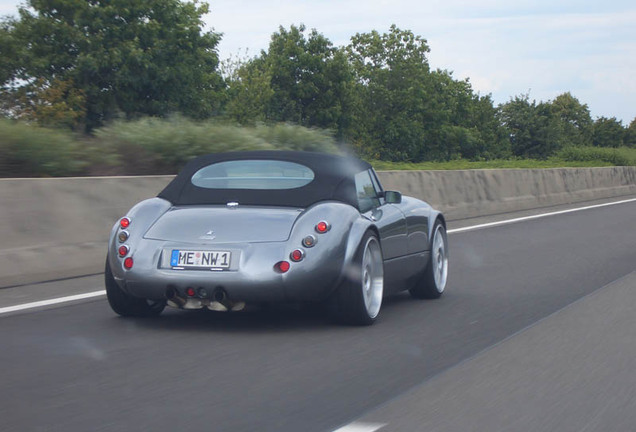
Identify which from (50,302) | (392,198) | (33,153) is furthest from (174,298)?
(33,153)

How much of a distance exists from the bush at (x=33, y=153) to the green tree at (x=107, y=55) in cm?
4097

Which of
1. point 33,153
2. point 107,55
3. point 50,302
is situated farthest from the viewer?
point 107,55

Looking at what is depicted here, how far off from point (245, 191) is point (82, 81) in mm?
49362

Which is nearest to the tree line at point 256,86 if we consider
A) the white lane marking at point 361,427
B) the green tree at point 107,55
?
the green tree at point 107,55

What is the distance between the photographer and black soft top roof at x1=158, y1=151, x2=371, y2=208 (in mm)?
7117

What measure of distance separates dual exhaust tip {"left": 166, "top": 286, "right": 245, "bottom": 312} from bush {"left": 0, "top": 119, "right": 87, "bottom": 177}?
5.54 m

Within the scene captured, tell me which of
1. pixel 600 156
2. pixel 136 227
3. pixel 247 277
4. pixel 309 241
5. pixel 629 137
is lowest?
pixel 629 137

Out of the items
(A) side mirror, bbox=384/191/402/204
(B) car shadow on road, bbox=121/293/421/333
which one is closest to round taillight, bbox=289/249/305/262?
(B) car shadow on road, bbox=121/293/421/333

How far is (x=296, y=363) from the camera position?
589 cm

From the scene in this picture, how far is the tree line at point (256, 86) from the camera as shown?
53844mm

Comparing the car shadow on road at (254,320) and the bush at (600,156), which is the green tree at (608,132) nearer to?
the bush at (600,156)

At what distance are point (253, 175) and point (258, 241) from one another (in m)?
0.89

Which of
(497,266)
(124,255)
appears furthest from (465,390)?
(497,266)

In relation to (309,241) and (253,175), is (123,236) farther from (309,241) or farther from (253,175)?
(309,241)
